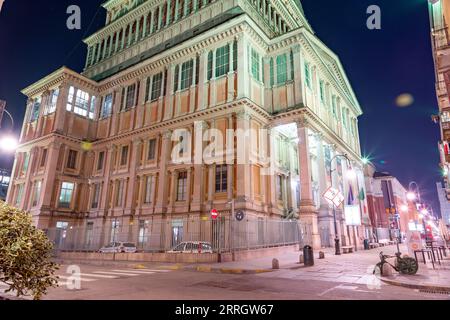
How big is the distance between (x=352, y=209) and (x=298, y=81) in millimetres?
14784

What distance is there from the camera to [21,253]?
15.8ft

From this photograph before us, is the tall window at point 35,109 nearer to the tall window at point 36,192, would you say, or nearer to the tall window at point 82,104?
the tall window at point 82,104

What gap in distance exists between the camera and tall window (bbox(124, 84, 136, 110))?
118 ft

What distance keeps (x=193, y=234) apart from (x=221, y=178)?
5493 millimetres

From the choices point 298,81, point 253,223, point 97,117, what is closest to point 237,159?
point 253,223

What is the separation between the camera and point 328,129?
32.7m

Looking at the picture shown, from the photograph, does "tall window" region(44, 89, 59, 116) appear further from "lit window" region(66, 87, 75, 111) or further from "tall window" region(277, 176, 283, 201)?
"tall window" region(277, 176, 283, 201)

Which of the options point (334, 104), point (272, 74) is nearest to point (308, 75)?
point (272, 74)

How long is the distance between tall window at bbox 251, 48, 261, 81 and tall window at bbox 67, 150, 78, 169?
2438cm

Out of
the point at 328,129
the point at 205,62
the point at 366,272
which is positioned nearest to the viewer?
the point at 366,272

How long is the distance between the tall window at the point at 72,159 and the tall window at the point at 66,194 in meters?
2.28

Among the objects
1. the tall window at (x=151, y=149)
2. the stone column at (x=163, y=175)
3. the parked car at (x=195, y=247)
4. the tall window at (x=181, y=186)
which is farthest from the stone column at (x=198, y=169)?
the tall window at (x=151, y=149)

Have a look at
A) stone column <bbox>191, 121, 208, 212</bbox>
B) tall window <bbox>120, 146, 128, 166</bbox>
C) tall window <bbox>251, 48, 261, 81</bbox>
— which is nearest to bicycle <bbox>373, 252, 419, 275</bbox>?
stone column <bbox>191, 121, 208, 212</bbox>
